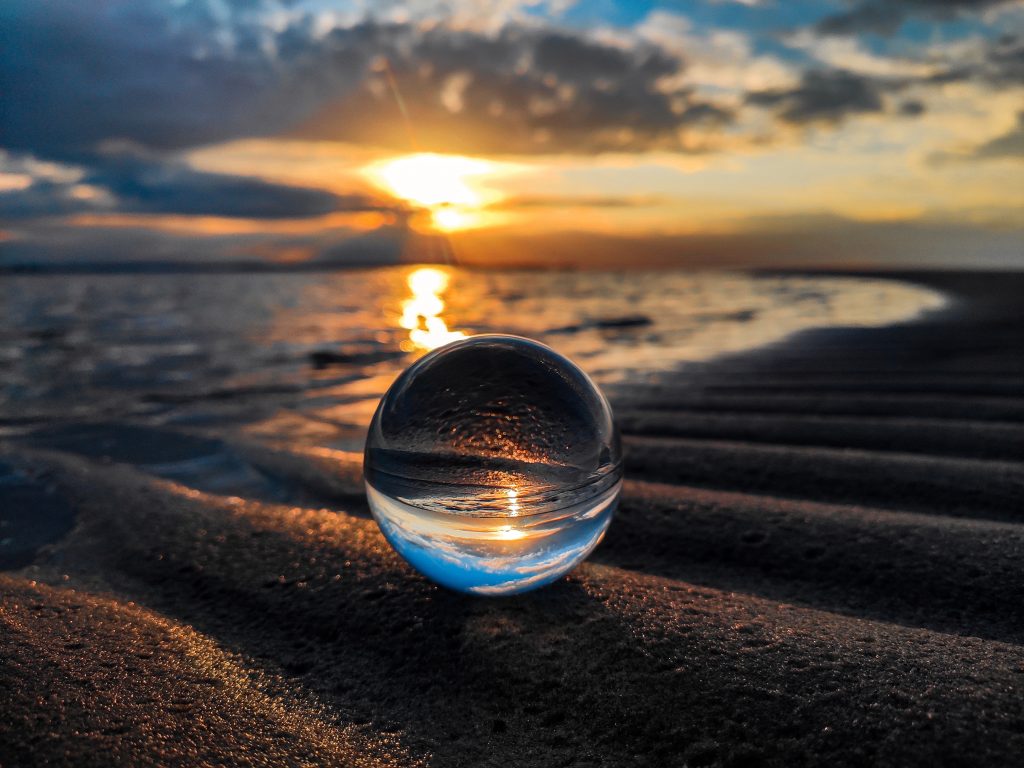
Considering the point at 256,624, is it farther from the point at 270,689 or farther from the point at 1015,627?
the point at 1015,627

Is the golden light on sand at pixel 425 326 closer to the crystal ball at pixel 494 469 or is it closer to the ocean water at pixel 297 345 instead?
the ocean water at pixel 297 345

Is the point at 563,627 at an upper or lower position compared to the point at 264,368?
lower

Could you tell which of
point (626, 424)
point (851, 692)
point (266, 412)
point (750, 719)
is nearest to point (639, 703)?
point (750, 719)

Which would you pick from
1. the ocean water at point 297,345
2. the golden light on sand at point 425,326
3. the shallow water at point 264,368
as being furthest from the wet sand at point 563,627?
the golden light on sand at point 425,326

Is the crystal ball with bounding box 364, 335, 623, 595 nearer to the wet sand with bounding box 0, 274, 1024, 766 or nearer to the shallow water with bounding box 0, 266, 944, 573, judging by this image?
the shallow water with bounding box 0, 266, 944, 573

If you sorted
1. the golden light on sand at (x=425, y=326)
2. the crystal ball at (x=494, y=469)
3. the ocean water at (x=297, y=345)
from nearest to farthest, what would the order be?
the crystal ball at (x=494, y=469) < the ocean water at (x=297, y=345) < the golden light on sand at (x=425, y=326)

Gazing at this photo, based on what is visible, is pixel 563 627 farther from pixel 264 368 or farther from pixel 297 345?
pixel 297 345

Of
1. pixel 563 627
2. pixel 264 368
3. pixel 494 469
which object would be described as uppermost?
pixel 494 469

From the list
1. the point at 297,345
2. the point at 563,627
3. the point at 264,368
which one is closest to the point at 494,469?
the point at 563,627
